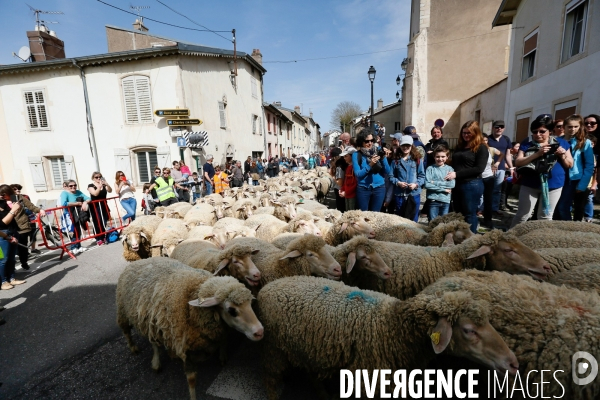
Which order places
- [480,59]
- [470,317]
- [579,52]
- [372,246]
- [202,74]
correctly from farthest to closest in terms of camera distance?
1. [480,59]
2. [202,74]
3. [579,52]
4. [372,246]
5. [470,317]

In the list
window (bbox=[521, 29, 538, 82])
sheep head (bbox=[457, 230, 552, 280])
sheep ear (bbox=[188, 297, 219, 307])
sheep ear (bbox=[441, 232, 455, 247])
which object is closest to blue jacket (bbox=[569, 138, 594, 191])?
sheep ear (bbox=[441, 232, 455, 247])

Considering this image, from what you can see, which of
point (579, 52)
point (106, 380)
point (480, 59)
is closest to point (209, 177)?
point (106, 380)

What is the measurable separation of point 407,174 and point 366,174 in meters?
0.69

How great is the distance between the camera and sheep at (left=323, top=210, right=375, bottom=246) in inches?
156

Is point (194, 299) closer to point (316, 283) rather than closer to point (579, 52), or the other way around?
point (316, 283)

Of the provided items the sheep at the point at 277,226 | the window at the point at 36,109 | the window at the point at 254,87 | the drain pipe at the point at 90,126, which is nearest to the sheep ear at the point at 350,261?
the sheep at the point at 277,226

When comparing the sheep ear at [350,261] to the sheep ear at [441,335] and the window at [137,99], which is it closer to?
the sheep ear at [441,335]

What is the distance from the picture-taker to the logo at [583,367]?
1.45 meters

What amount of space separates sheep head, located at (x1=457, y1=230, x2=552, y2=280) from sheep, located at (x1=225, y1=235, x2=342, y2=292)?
125 cm

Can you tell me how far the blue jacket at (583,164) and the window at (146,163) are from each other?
13503 mm

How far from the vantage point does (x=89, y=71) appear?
40.4 ft

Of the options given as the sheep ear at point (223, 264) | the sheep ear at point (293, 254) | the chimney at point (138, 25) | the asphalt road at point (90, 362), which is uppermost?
the chimney at point (138, 25)

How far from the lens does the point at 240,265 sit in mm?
2867

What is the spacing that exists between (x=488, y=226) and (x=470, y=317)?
4.82m
